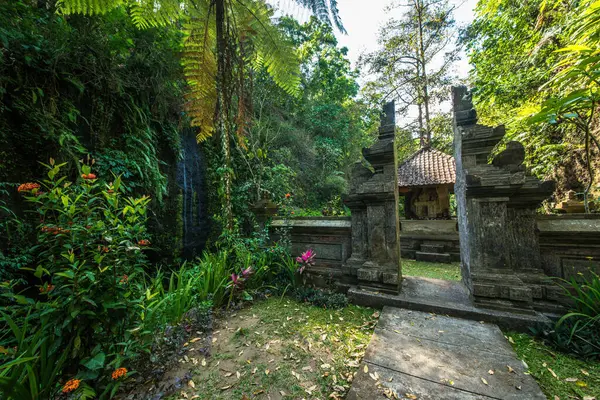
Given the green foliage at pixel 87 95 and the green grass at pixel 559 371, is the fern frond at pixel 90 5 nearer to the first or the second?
the green foliage at pixel 87 95

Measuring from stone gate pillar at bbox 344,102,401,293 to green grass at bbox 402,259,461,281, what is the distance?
2419 millimetres

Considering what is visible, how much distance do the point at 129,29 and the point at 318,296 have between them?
5.76 m

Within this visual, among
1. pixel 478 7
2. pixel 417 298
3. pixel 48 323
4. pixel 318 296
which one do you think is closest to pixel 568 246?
pixel 417 298

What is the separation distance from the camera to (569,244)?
2.67 metres

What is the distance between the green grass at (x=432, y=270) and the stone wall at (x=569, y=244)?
2.19 meters

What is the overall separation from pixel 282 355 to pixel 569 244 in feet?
12.2

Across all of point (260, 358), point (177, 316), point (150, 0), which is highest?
point (150, 0)

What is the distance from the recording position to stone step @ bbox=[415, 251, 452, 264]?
6.67 metres

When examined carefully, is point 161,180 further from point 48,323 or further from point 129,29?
point 48,323

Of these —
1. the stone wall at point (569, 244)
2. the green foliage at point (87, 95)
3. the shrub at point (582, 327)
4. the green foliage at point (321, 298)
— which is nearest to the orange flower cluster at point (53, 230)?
the green foliage at point (87, 95)

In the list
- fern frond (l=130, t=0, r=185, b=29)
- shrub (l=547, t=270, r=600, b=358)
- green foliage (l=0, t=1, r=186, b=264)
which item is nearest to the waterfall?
green foliage (l=0, t=1, r=186, b=264)

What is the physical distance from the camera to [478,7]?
7.30 metres

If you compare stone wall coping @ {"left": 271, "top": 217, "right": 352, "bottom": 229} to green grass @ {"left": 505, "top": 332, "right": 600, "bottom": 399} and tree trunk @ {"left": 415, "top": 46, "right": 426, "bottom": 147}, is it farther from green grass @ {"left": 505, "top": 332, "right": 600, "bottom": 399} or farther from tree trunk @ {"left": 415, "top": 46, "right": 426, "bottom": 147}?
tree trunk @ {"left": 415, "top": 46, "right": 426, "bottom": 147}

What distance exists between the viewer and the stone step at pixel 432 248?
698 cm
